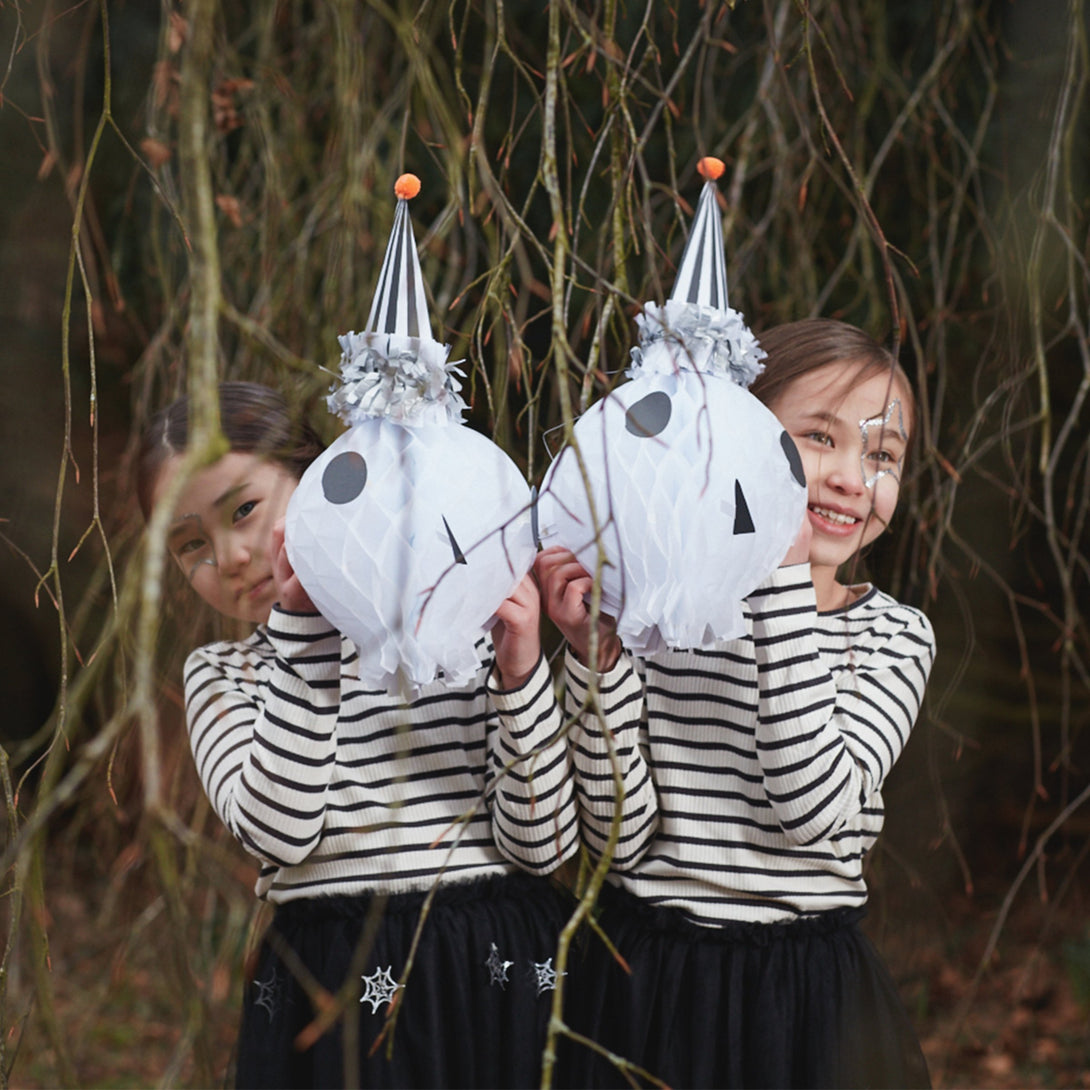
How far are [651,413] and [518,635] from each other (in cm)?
24

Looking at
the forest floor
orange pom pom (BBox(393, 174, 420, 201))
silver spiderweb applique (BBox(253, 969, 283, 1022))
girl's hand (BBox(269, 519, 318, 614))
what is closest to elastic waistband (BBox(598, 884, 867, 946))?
silver spiderweb applique (BBox(253, 969, 283, 1022))

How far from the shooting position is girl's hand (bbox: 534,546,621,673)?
3.38 ft

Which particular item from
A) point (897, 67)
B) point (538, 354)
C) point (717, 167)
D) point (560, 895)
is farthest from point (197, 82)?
point (897, 67)

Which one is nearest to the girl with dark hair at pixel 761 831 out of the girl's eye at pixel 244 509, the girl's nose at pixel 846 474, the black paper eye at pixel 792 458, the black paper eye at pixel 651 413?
the girl's nose at pixel 846 474

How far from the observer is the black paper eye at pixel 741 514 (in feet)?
2.99

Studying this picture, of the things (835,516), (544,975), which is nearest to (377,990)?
(544,975)

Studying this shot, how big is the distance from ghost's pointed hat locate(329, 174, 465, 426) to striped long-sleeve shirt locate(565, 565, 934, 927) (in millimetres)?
298

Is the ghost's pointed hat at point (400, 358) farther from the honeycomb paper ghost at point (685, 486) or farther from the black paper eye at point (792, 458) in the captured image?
the black paper eye at point (792, 458)

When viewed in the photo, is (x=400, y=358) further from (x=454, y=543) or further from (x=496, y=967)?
(x=496, y=967)

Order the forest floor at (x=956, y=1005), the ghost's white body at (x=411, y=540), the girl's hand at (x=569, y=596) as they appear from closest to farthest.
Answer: the ghost's white body at (x=411, y=540), the girl's hand at (x=569, y=596), the forest floor at (x=956, y=1005)

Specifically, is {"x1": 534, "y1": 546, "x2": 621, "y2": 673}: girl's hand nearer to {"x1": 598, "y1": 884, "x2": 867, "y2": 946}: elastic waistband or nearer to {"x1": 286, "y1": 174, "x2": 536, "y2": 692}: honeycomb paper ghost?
{"x1": 286, "y1": 174, "x2": 536, "y2": 692}: honeycomb paper ghost

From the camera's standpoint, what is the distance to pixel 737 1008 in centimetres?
115

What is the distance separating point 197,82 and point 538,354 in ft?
4.46

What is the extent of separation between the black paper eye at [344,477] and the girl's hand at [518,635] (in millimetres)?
176
